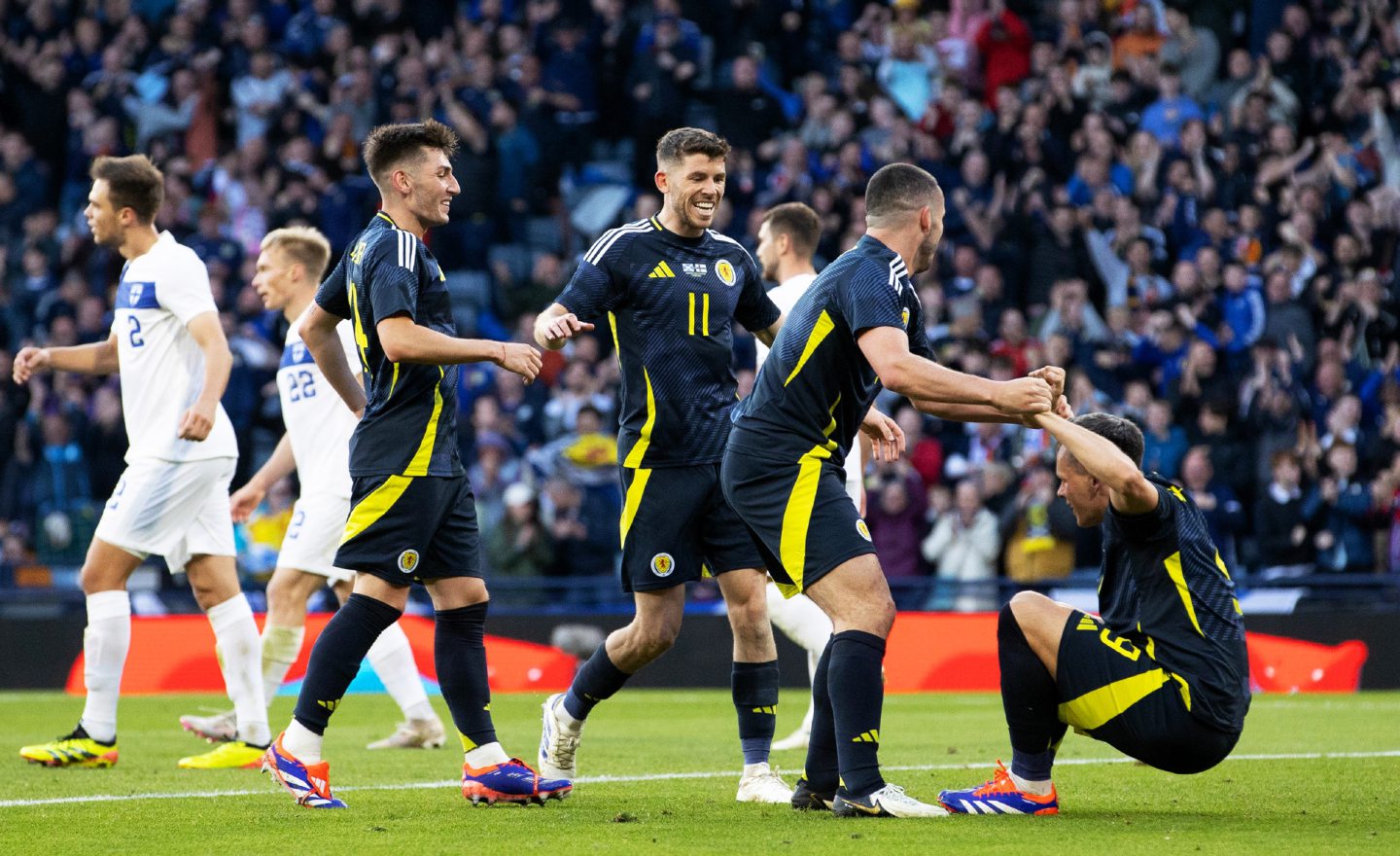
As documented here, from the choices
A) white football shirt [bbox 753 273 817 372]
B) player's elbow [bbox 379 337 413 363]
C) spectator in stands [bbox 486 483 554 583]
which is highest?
white football shirt [bbox 753 273 817 372]

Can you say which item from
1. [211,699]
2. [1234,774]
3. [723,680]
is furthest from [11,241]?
[1234,774]

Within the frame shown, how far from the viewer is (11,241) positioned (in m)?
19.7

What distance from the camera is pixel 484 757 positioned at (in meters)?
6.38

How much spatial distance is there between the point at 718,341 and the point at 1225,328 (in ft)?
34.4

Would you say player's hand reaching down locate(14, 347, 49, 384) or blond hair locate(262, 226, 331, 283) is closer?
player's hand reaching down locate(14, 347, 49, 384)

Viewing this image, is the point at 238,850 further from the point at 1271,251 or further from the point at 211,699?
the point at 1271,251

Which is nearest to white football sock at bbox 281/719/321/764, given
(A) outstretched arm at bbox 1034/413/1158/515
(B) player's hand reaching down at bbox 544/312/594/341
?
(B) player's hand reaching down at bbox 544/312/594/341

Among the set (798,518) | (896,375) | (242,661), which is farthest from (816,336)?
(242,661)

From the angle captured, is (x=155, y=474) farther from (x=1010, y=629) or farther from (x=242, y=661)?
(x=1010, y=629)

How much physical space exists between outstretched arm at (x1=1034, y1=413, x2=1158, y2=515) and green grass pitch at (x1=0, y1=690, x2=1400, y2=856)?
1.00m

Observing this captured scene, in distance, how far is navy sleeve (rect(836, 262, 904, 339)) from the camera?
5.64 meters

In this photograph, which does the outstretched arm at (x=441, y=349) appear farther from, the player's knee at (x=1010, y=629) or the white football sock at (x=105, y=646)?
the white football sock at (x=105, y=646)

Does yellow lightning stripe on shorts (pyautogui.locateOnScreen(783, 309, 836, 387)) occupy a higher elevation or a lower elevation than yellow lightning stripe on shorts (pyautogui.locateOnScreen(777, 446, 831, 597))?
higher

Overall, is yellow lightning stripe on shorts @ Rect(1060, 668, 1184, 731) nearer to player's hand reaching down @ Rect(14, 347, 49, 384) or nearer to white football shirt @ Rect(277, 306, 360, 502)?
white football shirt @ Rect(277, 306, 360, 502)
